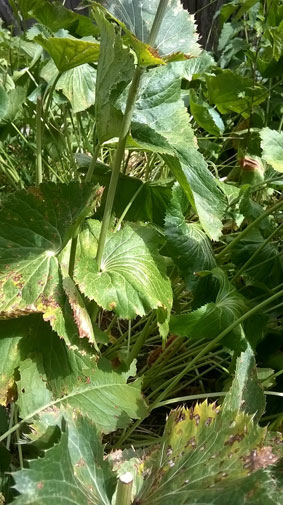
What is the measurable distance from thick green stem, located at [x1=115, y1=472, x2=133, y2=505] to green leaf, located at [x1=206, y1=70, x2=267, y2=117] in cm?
81

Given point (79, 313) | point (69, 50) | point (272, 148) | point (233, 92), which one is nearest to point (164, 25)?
point (69, 50)

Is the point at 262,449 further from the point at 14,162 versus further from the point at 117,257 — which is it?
the point at 14,162

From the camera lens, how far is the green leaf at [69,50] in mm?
614

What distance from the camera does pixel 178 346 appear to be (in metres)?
0.79

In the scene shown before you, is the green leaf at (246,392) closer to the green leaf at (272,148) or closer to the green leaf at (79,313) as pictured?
the green leaf at (79,313)

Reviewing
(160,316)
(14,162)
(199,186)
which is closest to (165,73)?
(199,186)

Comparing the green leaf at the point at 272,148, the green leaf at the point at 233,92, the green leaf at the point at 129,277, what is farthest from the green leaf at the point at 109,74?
the green leaf at the point at 233,92

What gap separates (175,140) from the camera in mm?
629

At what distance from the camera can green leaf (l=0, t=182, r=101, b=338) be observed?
1.78 ft

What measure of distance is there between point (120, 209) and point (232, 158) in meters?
0.75

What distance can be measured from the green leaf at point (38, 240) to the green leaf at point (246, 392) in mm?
181

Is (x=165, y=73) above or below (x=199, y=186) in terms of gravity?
above

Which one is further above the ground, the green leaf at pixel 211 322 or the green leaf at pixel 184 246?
the green leaf at pixel 184 246

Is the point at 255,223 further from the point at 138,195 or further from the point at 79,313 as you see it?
the point at 79,313
